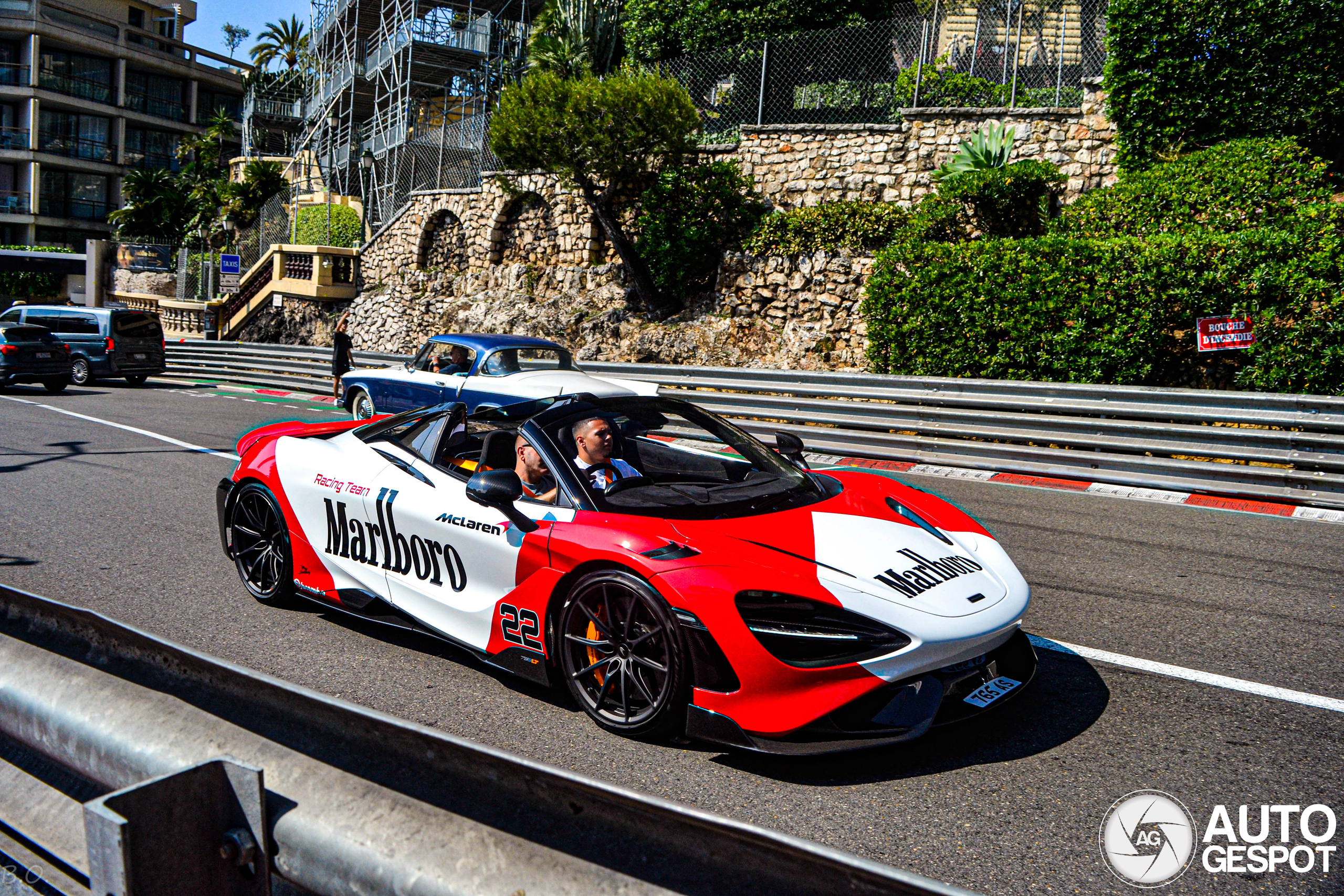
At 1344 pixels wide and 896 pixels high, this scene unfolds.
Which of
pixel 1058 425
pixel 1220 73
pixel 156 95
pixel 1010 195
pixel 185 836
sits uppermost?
pixel 156 95

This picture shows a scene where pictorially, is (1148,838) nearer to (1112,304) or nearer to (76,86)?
(1112,304)

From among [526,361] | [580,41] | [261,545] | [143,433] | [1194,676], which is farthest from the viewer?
[580,41]

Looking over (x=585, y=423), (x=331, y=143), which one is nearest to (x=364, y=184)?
(x=331, y=143)

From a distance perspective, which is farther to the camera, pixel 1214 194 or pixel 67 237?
pixel 67 237

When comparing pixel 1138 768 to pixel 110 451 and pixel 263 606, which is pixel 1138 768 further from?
pixel 110 451

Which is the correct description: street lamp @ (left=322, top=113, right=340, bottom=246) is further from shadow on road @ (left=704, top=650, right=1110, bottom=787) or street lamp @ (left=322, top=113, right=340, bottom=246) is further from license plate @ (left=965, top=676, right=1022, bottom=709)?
license plate @ (left=965, top=676, right=1022, bottom=709)

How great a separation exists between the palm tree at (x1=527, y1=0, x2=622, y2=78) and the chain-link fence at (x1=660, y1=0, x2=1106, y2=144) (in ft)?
16.4

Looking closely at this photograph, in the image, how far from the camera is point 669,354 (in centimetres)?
2011

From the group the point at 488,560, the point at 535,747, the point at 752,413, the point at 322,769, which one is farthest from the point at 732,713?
the point at 752,413

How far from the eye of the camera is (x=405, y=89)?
3453 cm

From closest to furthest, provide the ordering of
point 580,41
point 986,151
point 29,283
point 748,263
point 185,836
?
point 185,836 → point 986,151 → point 748,263 → point 580,41 → point 29,283

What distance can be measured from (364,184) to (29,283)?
2945 centimetres

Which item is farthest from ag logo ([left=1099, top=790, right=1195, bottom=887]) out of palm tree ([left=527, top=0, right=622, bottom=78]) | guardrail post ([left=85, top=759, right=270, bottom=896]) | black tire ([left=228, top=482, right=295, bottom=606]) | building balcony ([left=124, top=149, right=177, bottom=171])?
building balcony ([left=124, top=149, right=177, bottom=171])

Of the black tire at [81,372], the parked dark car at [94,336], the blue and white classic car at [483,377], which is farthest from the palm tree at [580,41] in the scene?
the blue and white classic car at [483,377]
